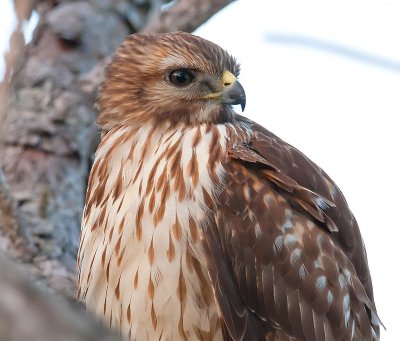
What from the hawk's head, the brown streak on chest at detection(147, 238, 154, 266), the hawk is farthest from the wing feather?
the hawk's head

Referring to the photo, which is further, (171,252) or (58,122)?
(58,122)

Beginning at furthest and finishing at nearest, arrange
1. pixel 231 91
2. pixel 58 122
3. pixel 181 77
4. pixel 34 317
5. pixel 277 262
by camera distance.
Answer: pixel 58 122, pixel 181 77, pixel 231 91, pixel 277 262, pixel 34 317

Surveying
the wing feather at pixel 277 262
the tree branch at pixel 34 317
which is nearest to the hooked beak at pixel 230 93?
the wing feather at pixel 277 262

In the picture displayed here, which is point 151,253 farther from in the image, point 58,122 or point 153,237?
point 58,122

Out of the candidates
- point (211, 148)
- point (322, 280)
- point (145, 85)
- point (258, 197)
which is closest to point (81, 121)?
point (145, 85)

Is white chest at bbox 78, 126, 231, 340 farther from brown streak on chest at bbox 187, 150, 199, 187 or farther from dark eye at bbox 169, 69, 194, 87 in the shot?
dark eye at bbox 169, 69, 194, 87

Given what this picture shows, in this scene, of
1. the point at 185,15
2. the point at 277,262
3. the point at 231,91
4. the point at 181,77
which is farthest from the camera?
the point at 185,15

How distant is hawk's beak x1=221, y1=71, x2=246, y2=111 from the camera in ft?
13.5

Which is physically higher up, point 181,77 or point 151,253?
point 181,77

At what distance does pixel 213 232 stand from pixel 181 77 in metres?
1.13

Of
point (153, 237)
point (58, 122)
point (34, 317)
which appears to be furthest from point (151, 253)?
point (34, 317)

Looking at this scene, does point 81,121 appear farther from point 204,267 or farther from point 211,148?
point 204,267

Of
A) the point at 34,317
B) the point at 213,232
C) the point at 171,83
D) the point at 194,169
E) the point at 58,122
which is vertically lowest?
the point at 58,122

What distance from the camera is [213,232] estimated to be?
3549mm
